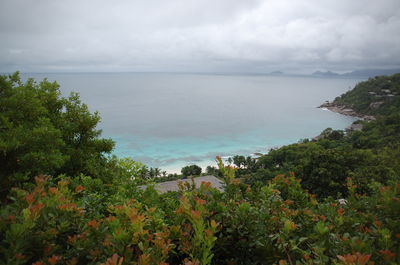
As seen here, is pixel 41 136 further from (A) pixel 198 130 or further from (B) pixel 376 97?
(B) pixel 376 97

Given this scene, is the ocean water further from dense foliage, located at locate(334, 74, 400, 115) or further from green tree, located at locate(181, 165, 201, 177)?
dense foliage, located at locate(334, 74, 400, 115)

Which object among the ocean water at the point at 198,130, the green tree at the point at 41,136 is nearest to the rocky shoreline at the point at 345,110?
the ocean water at the point at 198,130

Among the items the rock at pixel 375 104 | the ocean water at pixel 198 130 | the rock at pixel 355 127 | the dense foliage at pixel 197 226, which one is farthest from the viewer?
the rock at pixel 375 104

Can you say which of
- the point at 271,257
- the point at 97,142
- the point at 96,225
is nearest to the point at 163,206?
the point at 96,225

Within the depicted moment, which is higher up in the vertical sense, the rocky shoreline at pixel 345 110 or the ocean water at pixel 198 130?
the rocky shoreline at pixel 345 110

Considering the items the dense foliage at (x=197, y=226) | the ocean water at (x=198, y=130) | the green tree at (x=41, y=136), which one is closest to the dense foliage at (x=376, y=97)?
the ocean water at (x=198, y=130)

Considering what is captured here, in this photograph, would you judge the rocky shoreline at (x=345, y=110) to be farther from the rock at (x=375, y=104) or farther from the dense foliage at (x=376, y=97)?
the rock at (x=375, y=104)

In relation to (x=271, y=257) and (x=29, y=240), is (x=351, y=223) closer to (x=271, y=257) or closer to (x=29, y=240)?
(x=271, y=257)

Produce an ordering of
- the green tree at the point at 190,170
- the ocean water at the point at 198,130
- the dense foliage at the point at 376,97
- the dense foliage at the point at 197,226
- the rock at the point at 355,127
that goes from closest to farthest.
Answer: the dense foliage at the point at 197,226
the green tree at the point at 190,170
the ocean water at the point at 198,130
the rock at the point at 355,127
the dense foliage at the point at 376,97

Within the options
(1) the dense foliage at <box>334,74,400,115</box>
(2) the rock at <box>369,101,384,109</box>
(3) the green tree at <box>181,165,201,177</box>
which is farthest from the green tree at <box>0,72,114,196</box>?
(2) the rock at <box>369,101,384,109</box>

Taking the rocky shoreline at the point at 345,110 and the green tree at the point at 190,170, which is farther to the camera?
the rocky shoreline at the point at 345,110

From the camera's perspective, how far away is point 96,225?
2156mm

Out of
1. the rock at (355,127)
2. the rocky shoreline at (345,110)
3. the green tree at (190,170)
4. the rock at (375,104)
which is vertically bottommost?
the green tree at (190,170)

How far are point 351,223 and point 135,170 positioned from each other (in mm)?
3279
